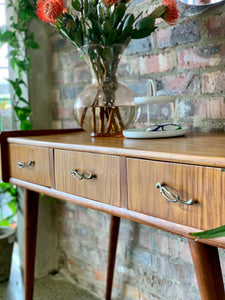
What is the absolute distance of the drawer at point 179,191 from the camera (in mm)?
667

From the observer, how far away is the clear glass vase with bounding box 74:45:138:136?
46.0 inches

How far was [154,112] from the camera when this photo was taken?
1.42 meters

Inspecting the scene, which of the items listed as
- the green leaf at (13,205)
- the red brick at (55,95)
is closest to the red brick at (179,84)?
the red brick at (55,95)

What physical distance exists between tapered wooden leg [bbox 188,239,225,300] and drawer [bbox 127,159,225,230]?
10 cm

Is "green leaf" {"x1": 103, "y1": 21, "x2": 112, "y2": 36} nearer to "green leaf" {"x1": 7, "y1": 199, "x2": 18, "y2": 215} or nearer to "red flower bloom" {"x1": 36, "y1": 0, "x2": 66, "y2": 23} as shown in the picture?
"red flower bloom" {"x1": 36, "y1": 0, "x2": 66, "y2": 23}

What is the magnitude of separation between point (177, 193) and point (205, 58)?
65 cm

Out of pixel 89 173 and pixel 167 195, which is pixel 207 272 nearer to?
pixel 167 195

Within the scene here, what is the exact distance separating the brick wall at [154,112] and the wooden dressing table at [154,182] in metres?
0.37

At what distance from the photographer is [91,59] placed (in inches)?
45.8

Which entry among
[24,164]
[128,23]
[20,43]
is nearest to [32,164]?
[24,164]

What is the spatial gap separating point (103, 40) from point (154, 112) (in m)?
0.41

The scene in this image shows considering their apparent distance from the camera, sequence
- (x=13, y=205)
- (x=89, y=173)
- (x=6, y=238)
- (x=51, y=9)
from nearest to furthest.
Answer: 1. (x=89, y=173)
2. (x=51, y=9)
3. (x=6, y=238)
4. (x=13, y=205)

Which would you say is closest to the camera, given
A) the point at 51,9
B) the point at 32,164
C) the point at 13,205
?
the point at 51,9

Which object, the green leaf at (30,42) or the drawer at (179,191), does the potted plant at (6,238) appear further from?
the drawer at (179,191)
